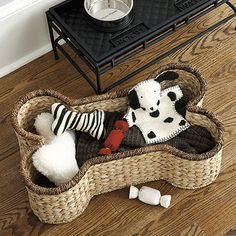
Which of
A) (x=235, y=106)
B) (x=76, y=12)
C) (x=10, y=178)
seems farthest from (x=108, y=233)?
(x=76, y=12)

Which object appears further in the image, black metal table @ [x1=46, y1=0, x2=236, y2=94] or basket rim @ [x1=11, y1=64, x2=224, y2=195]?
black metal table @ [x1=46, y1=0, x2=236, y2=94]

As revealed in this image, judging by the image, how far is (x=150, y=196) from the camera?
1692 mm

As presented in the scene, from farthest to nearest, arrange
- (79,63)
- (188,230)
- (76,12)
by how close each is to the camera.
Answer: (79,63) < (76,12) < (188,230)

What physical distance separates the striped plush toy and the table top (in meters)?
0.20

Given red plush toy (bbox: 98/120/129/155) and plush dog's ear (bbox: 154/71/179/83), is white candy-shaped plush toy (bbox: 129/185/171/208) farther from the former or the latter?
plush dog's ear (bbox: 154/71/179/83)

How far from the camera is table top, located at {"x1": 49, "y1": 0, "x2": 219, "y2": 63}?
177 cm

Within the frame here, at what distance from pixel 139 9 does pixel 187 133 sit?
1.64ft

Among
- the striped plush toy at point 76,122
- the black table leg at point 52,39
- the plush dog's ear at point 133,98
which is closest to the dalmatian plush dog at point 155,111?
the plush dog's ear at point 133,98

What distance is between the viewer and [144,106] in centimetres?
173

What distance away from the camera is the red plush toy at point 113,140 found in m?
1.64

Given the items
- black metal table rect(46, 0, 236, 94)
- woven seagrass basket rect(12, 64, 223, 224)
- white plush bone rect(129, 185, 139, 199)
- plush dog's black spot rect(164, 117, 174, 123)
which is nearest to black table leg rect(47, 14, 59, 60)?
black metal table rect(46, 0, 236, 94)

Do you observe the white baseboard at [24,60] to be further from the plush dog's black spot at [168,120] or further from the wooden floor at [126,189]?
the plush dog's black spot at [168,120]

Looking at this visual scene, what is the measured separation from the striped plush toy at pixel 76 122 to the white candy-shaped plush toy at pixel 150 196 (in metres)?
0.22

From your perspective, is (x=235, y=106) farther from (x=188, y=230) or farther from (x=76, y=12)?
(x=76, y=12)
